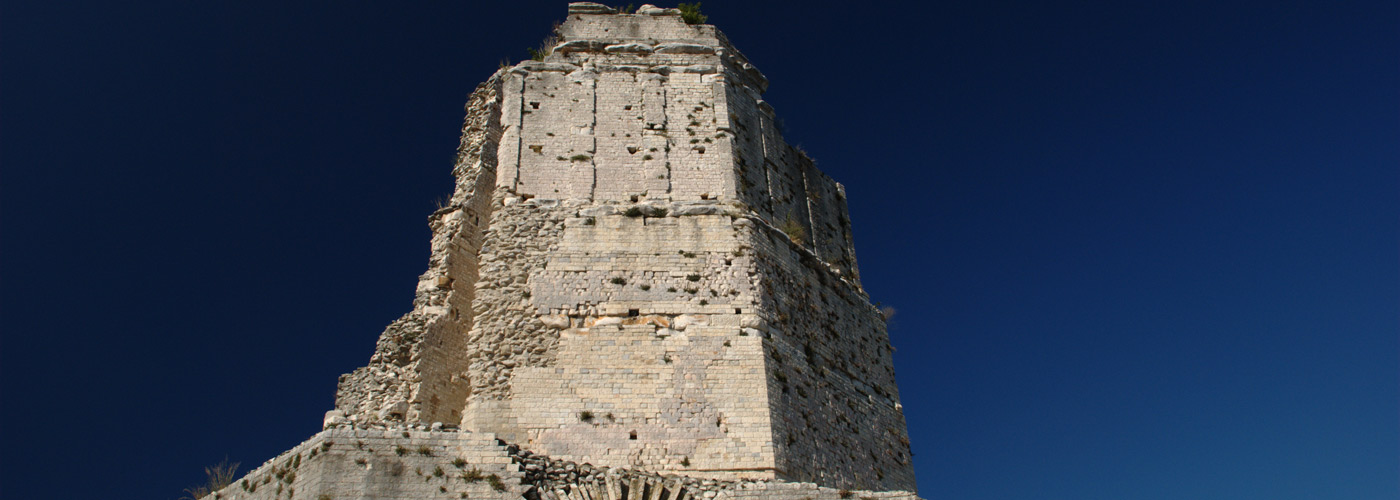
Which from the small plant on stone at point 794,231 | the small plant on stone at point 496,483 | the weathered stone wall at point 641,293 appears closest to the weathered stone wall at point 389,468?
the small plant on stone at point 496,483

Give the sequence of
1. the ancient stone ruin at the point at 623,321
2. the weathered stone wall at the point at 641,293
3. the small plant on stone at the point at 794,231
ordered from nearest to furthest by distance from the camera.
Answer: the ancient stone ruin at the point at 623,321 < the weathered stone wall at the point at 641,293 < the small plant on stone at the point at 794,231

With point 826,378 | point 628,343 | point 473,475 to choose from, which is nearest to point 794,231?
point 826,378

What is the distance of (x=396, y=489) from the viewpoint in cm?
910

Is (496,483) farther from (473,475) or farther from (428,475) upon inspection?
(428,475)

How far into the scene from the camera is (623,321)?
1200 centimetres

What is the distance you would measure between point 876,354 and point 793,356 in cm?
271

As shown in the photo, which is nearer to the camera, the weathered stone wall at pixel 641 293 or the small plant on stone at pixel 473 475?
the small plant on stone at pixel 473 475

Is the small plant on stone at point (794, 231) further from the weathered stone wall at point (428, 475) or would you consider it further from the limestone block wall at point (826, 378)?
the weathered stone wall at point (428, 475)

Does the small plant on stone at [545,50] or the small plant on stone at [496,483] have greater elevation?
the small plant on stone at [545,50]

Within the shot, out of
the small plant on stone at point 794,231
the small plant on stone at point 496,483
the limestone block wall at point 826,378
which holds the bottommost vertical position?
the small plant on stone at point 496,483

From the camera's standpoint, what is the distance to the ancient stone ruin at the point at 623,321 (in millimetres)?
10070

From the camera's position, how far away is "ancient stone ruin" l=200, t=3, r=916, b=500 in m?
10.1

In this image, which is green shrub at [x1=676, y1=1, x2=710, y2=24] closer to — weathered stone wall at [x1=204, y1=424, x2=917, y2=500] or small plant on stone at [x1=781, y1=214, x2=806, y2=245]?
small plant on stone at [x1=781, y1=214, x2=806, y2=245]

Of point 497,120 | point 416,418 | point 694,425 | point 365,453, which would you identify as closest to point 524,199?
point 497,120
